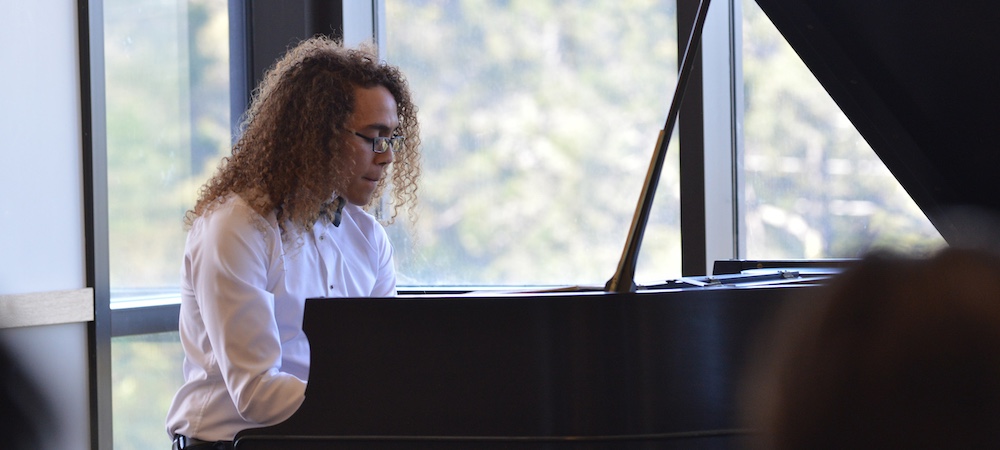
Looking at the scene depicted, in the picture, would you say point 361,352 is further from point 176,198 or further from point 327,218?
point 176,198

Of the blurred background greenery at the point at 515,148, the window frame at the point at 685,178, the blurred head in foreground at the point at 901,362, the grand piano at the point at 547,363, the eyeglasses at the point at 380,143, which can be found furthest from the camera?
the blurred background greenery at the point at 515,148

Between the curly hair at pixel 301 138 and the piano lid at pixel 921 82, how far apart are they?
944mm

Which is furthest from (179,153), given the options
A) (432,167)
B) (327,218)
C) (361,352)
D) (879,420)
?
(879,420)

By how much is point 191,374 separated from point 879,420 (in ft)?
6.06

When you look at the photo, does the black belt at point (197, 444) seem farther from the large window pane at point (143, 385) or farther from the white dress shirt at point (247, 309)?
the large window pane at point (143, 385)

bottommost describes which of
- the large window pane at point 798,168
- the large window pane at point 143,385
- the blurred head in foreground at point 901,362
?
the large window pane at point 143,385

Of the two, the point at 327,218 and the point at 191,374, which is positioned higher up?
the point at 327,218

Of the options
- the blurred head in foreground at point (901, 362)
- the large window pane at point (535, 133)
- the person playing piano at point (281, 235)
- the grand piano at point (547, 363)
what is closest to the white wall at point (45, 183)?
the person playing piano at point (281, 235)

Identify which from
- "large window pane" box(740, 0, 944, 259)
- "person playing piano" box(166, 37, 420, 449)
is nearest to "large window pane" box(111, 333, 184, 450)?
"person playing piano" box(166, 37, 420, 449)

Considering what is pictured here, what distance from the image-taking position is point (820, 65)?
2029mm

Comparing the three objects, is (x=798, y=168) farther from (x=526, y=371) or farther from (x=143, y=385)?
(x=143, y=385)

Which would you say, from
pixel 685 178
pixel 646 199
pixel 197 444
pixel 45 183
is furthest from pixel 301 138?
pixel 685 178

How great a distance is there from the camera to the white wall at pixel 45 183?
3.01 metres

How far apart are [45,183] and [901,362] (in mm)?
3045
